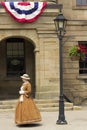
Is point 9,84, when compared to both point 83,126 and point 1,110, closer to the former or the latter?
point 1,110

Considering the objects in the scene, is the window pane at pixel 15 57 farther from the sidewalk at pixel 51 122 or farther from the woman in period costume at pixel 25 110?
the woman in period costume at pixel 25 110

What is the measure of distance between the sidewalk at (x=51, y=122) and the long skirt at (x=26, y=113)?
23cm

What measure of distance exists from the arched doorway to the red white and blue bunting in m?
2.40

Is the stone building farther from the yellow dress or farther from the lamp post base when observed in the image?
the yellow dress

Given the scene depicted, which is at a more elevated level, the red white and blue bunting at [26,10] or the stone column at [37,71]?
the red white and blue bunting at [26,10]

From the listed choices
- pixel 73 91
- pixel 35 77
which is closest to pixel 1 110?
pixel 35 77

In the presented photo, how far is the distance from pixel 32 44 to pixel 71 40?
2.14m

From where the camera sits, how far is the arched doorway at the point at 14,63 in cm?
2850

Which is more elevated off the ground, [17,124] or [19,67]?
[19,67]

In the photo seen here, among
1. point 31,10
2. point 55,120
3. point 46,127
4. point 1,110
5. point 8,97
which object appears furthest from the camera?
point 8,97

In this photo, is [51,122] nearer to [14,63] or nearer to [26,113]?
[26,113]

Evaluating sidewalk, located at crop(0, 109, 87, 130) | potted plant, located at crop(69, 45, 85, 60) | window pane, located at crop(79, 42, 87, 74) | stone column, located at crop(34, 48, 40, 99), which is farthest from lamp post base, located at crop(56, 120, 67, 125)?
window pane, located at crop(79, 42, 87, 74)

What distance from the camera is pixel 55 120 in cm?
2066

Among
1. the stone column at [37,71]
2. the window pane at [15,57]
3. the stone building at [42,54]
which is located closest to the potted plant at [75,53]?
the stone building at [42,54]
